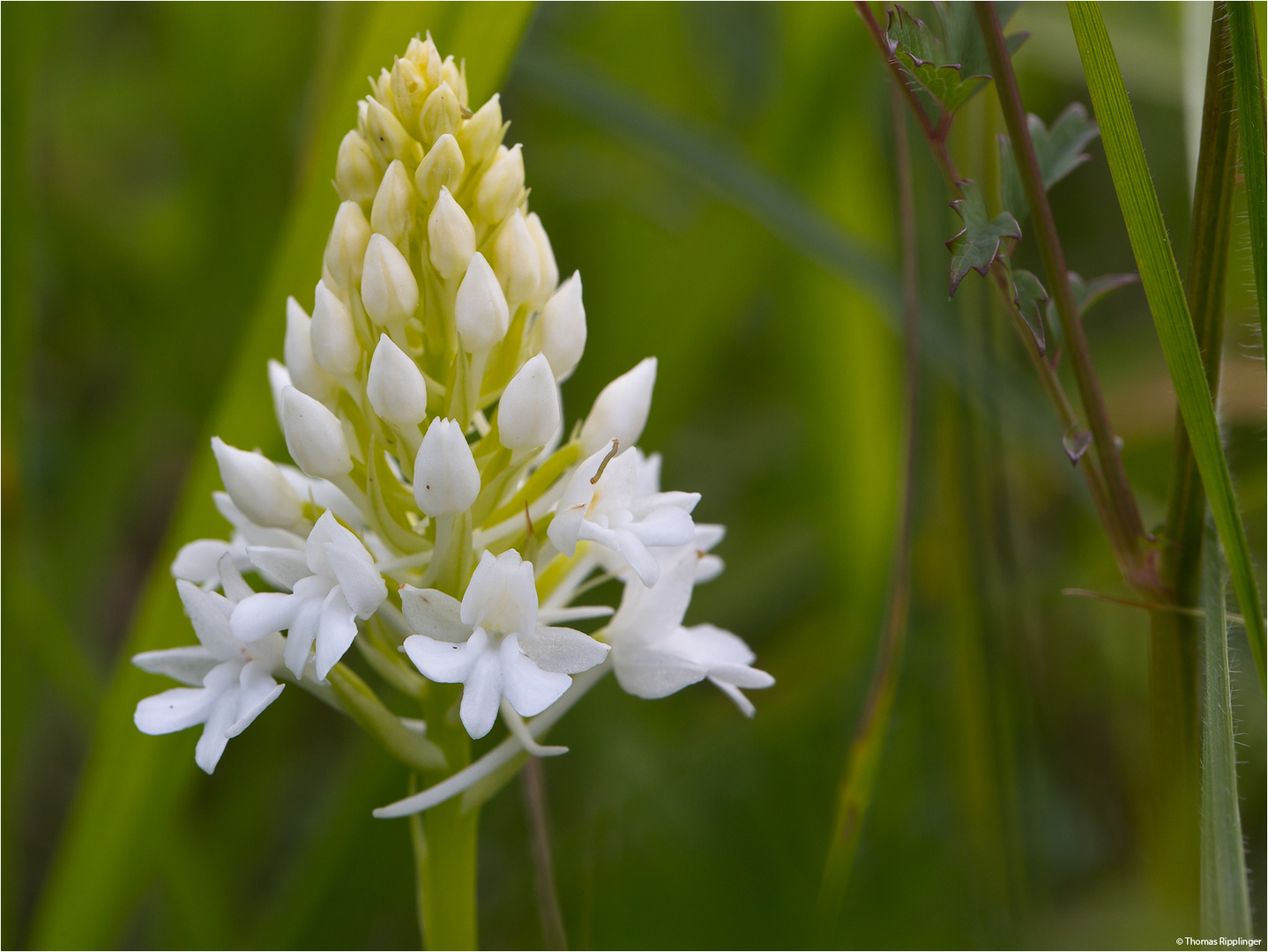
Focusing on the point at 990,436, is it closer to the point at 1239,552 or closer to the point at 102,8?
the point at 1239,552

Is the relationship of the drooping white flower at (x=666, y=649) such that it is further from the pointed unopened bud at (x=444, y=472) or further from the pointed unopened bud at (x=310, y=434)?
the pointed unopened bud at (x=310, y=434)

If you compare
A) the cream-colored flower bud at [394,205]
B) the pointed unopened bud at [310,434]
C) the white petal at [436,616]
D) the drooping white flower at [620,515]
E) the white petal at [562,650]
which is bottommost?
the white petal at [562,650]

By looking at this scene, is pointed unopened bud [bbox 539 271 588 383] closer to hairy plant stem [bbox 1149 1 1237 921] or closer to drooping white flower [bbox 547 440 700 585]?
drooping white flower [bbox 547 440 700 585]

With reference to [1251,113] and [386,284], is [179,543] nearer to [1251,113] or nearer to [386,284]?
[386,284]

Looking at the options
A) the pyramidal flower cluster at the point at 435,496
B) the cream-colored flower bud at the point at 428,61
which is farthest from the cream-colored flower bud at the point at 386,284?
the cream-colored flower bud at the point at 428,61

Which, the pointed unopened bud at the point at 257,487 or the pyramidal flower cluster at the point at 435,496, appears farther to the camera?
the pointed unopened bud at the point at 257,487

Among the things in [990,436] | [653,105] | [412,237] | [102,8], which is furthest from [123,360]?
[990,436]

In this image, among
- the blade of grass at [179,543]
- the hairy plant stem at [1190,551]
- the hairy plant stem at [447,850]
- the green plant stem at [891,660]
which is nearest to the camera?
the hairy plant stem at [1190,551]
